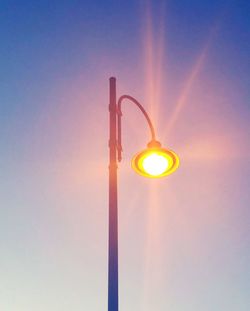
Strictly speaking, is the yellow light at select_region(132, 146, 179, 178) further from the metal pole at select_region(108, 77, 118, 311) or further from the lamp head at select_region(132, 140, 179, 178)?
the metal pole at select_region(108, 77, 118, 311)

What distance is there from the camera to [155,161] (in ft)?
23.2

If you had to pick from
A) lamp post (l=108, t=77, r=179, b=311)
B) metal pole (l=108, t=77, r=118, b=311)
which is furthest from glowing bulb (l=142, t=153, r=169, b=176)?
metal pole (l=108, t=77, r=118, b=311)

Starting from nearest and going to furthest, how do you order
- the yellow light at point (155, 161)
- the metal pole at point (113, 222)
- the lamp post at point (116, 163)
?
1. the metal pole at point (113, 222)
2. the lamp post at point (116, 163)
3. the yellow light at point (155, 161)

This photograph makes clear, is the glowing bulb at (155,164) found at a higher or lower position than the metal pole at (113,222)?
higher

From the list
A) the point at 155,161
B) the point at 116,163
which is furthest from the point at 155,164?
the point at 116,163

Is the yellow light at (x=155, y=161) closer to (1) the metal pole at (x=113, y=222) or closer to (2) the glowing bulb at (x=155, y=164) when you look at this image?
(2) the glowing bulb at (x=155, y=164)

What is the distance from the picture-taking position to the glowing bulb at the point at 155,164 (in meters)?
7.03

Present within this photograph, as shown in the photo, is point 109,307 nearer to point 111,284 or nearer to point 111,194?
point 111,284

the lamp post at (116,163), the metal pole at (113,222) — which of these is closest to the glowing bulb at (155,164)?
the lamp post at (116,163)

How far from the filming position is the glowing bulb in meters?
7.03

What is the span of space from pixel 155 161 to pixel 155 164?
5cm

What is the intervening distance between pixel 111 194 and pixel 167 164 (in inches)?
56.9

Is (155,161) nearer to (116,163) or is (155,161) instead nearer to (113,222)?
(116,163)

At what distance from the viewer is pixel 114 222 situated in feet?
19.1
